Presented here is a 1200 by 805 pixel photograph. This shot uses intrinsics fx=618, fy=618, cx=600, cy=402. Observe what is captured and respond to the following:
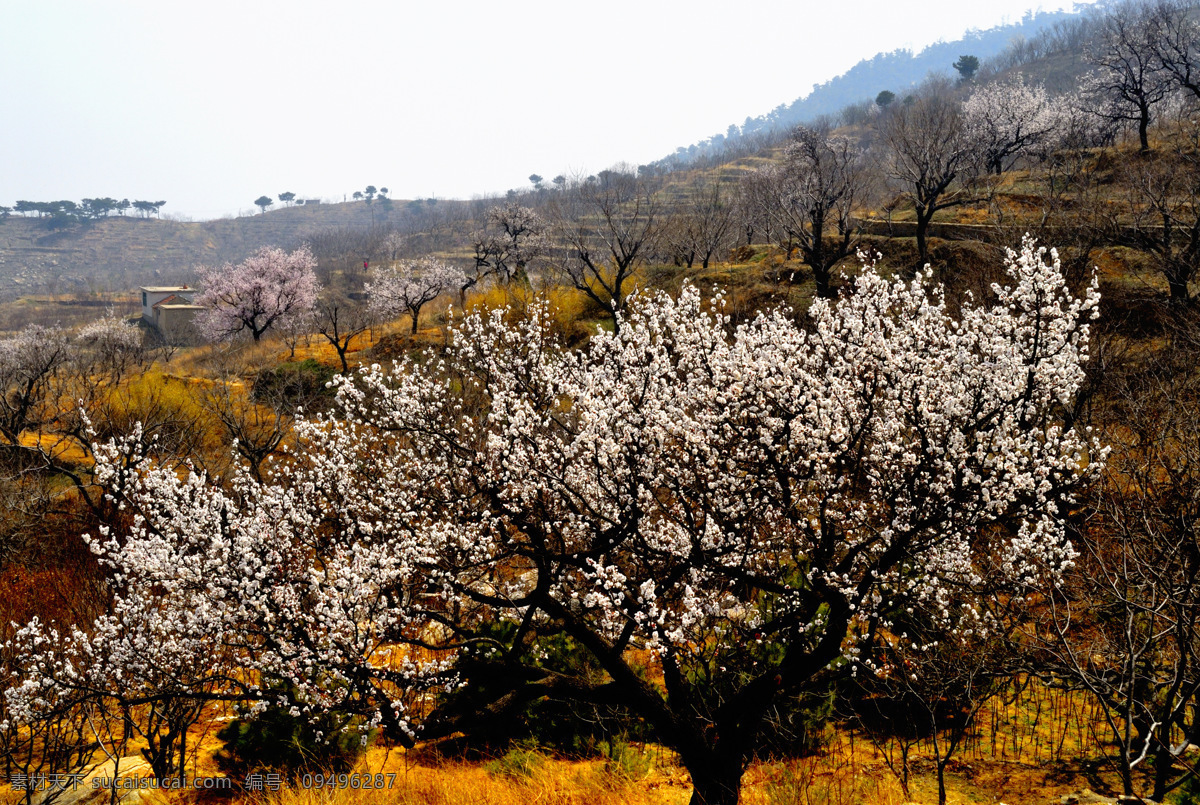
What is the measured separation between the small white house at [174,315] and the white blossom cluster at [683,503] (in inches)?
2633

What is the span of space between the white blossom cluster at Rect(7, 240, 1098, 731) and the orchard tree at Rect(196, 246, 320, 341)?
4315 cm

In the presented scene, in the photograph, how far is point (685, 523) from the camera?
738 cm

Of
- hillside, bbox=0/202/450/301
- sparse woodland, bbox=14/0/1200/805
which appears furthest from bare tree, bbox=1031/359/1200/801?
hillside, bbox=0/202/450/301

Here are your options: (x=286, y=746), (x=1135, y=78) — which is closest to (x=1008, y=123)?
(x=1135, y=78)

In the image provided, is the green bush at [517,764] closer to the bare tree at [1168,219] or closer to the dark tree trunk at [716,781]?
the dark tree trunk at [716,781]

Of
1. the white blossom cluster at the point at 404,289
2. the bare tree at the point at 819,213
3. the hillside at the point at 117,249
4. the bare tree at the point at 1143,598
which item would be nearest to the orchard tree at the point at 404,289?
the white blossom cluster at the point at 404,289

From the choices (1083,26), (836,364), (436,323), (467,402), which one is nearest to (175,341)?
(436,323)

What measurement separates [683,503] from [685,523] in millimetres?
597

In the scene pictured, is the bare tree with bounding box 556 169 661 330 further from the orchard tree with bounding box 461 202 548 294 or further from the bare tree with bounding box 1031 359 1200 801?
the bare tree with bounding box 1031 359 1200 801

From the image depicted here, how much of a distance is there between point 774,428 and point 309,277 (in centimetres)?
5230

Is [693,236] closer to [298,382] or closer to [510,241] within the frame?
[510,241]

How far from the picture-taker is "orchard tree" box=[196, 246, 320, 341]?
47.2m

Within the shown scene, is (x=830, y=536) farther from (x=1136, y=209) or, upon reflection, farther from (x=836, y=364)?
(x=1136, y=209)

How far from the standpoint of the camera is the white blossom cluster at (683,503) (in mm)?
6582
